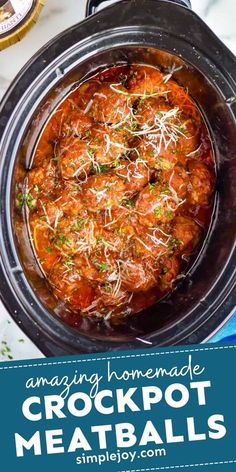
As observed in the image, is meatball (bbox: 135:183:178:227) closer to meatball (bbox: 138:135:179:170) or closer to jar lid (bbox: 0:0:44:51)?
meatball (bbox: 138:135:179:170)

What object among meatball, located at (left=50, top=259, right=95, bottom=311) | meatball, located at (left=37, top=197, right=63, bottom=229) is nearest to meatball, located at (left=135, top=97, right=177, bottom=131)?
meatball, located at (left=37, top=197, right=63, bottom=229)

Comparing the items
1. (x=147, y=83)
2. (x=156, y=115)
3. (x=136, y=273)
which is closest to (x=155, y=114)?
(x=156, y=115)

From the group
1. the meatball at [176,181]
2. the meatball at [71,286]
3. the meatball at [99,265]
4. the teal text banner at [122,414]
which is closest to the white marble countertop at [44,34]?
the teal text banner at [122,414]

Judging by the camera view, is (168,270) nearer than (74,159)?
No

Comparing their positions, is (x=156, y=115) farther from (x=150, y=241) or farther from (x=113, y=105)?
(x=150, y=241)

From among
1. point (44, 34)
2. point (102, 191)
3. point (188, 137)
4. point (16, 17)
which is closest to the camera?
point (102, 191)

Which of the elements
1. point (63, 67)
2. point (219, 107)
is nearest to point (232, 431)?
point (219, 107)

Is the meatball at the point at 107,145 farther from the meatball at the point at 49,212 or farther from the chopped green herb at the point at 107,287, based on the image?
the chopped green herb at the point at 107,287
